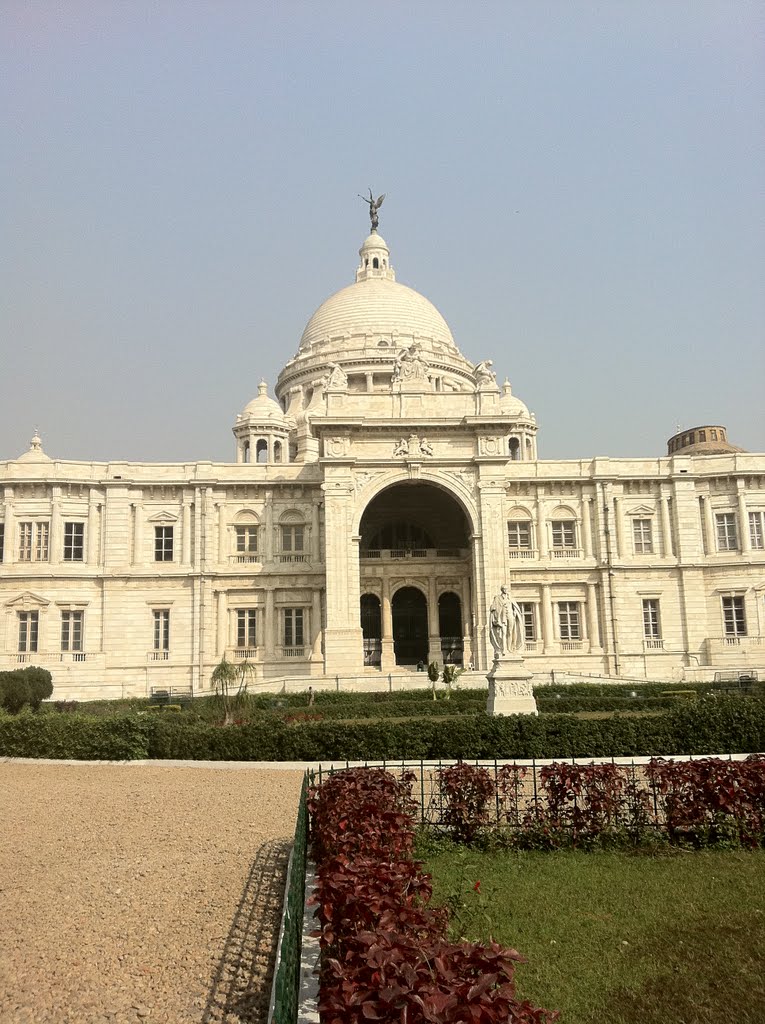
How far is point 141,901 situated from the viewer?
32.5ft

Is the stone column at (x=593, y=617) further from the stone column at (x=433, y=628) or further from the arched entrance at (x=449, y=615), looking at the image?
the stone column at (x=433, y=628)

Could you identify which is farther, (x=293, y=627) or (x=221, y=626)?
(x=293, y=627)

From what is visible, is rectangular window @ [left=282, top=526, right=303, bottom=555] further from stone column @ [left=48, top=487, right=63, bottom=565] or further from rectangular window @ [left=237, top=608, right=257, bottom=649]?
stone column @ [left=48, top=487, right=63, bottom=565]

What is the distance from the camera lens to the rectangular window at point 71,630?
42406 mm

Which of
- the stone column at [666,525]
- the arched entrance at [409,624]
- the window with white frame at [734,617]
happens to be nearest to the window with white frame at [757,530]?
the window with white frame at [734,617]

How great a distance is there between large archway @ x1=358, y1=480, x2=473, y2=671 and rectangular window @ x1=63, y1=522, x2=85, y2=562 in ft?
46.5

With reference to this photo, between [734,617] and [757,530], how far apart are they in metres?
4.87

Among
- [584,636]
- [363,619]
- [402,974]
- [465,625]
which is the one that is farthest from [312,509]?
[402,974]

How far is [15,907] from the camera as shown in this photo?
980 centimetres

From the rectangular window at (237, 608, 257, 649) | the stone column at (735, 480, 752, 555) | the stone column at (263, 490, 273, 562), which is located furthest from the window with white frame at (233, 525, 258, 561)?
the stone column at (735, 480, 752, 555)

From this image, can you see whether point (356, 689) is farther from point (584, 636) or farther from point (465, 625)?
point (584, 636)

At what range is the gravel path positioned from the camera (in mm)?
7453

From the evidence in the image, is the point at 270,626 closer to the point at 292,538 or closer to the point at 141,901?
the point at 292,538

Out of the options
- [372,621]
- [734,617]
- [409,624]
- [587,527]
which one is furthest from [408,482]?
[734,617]
